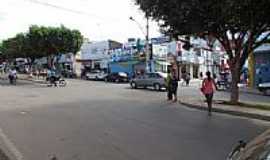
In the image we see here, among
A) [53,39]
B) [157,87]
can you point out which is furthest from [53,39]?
[157,87]

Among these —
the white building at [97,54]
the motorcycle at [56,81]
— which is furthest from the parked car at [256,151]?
the white building at [97,54]

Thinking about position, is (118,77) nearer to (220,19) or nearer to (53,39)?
(53,39)

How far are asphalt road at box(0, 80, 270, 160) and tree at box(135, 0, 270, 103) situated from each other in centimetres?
365

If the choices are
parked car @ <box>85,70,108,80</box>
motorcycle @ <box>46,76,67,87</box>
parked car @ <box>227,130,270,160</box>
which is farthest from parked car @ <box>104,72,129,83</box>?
parked car @ <box>227,130,270,160</box>

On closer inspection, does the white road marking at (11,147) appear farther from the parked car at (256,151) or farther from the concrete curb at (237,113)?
the concrete curb at (237,113)

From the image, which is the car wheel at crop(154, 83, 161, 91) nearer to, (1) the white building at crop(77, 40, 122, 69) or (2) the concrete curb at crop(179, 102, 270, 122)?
(2) the concrete curb at crop(179, 102, 270, 122)

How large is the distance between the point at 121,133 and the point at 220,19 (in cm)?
824

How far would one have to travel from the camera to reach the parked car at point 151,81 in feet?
127

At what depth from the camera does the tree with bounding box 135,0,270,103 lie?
17.3m

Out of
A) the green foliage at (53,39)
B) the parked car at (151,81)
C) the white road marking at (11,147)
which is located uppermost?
the green foliage at (53,39)

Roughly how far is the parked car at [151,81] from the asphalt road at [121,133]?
59.2 ft

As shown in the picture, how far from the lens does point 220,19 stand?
19.5m

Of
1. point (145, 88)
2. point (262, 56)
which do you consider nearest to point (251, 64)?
point (262, 56)

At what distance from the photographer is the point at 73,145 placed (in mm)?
11258
